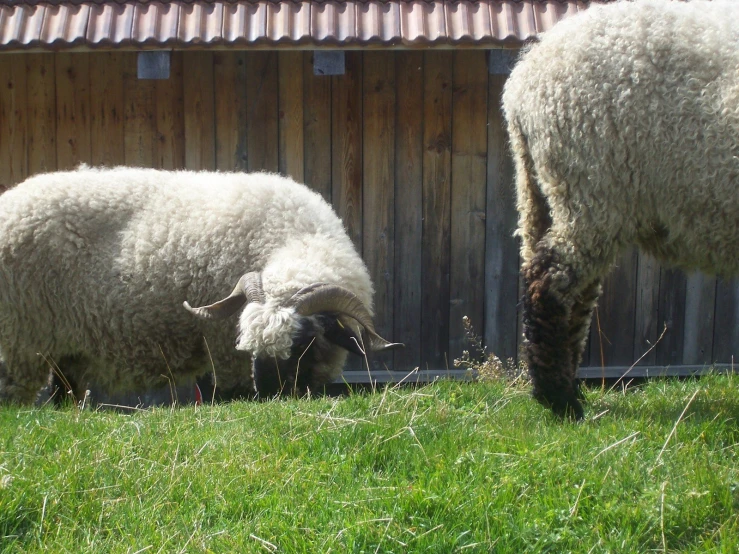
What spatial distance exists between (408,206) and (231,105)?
182 centimetres

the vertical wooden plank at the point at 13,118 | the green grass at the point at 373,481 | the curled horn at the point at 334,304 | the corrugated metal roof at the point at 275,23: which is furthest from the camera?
the vertical wooden plank at the point at 13,118

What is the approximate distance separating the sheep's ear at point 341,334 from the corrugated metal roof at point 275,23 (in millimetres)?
2438

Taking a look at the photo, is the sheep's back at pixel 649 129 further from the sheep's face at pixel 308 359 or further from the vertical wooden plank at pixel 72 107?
the vertical wooden plank at pixel 72 107

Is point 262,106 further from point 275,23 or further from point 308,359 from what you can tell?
point 308,359

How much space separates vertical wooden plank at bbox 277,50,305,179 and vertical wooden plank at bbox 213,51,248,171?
333 mm

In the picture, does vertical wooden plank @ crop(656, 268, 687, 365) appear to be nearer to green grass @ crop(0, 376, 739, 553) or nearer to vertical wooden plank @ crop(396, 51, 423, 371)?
vertical wooden plank @ crop(396, 51, 423, 371)

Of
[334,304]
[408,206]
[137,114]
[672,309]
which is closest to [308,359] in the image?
[334,304]

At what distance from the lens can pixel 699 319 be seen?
293 inches

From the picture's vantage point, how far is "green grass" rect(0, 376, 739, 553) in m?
2.74

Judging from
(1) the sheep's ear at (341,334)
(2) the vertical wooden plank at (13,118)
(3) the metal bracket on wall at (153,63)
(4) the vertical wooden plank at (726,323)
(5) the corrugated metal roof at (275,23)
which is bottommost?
(4) the vertical wooden plank at (726,323)

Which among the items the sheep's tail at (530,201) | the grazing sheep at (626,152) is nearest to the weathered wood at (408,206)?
the sheep's tail at (530,201)

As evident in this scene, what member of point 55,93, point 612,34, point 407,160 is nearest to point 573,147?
point 612,34

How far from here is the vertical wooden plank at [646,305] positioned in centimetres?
741

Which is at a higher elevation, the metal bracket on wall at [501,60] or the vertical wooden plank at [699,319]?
the metal bracket on wall at [501,60]
